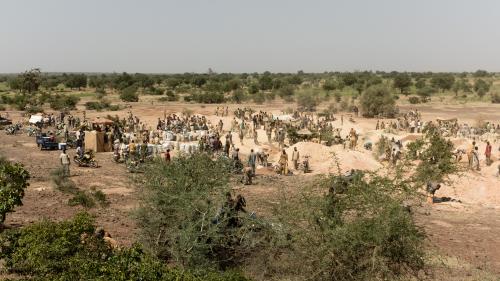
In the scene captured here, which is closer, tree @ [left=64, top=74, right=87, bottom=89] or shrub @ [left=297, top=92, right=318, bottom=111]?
shrub @ [left=297, top=92, right=318, bottom=111]

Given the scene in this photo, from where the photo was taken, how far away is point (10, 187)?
36.2 ft

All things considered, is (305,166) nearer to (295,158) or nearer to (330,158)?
(295,158)

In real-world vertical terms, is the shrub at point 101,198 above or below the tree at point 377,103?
below

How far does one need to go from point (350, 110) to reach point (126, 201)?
33.6 metres

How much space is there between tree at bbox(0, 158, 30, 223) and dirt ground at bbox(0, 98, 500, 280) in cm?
227

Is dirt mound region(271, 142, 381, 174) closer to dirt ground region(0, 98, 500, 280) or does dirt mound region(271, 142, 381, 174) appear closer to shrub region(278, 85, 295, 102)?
dirt ground region(0, 98, 500, 280)

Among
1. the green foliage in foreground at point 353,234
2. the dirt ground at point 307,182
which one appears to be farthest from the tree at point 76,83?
the green foliage in foreground at point 353,234

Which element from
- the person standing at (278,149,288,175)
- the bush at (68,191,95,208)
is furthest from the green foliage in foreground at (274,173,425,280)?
the person standing at (278,149,288,175)

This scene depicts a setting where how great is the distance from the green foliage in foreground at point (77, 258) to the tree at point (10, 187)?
2.71 ft

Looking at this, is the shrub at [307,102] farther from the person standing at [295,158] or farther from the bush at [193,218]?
the bush at [193,218]

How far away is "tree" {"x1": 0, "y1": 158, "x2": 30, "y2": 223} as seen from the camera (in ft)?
34.6

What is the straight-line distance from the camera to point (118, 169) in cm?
2169

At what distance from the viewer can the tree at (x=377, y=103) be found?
4331 cm

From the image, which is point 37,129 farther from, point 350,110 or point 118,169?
point 350,110
